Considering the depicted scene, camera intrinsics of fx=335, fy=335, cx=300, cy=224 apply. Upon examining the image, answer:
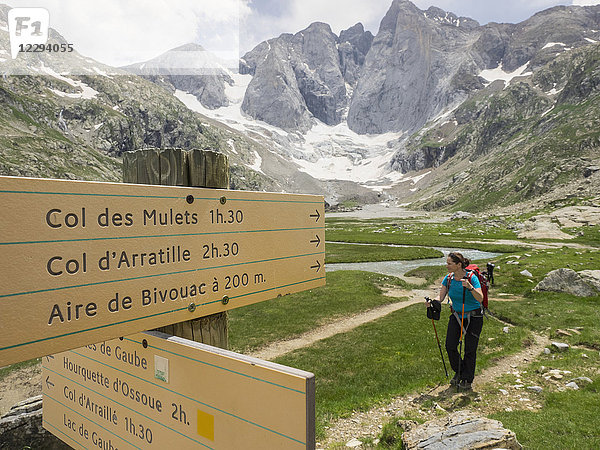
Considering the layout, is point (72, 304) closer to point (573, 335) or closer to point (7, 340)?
point (7, 340)

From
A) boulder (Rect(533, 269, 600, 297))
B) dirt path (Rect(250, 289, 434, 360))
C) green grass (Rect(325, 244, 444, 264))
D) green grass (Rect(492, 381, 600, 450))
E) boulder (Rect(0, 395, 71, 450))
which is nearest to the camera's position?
green grass (Rect(492, 381, 600, 450))

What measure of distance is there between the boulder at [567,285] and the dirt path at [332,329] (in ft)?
24.1

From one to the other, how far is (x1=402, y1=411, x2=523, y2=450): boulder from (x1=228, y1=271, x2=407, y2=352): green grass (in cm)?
984

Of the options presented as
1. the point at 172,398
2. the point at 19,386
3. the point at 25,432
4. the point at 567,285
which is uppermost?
the point at 172,398

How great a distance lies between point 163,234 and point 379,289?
25.4m

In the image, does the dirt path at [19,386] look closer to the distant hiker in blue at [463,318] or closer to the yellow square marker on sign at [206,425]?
the yellow square marker on sign at [206,425]

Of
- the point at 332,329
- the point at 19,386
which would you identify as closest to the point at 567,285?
the point at 332,329

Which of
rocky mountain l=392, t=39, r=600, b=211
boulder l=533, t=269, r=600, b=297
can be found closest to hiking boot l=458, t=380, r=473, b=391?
boulder l=533, t=269, r=600, b=297

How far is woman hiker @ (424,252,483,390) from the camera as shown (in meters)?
10.0

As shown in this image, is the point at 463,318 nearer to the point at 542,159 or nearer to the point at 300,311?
the point at 300,311

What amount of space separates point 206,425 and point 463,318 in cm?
939

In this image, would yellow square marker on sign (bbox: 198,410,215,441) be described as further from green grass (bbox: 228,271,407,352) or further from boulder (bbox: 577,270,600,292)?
boulder (bbox: 577,270,600,292)

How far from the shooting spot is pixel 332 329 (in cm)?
1814

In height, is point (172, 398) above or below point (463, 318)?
above
